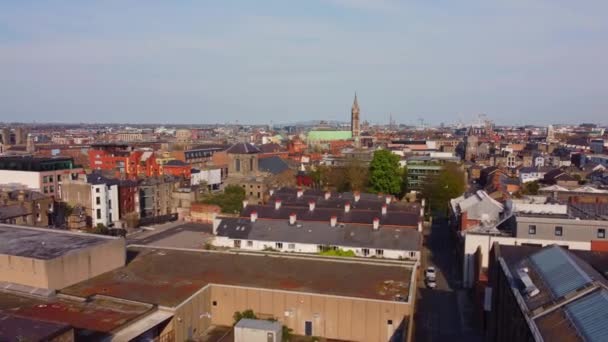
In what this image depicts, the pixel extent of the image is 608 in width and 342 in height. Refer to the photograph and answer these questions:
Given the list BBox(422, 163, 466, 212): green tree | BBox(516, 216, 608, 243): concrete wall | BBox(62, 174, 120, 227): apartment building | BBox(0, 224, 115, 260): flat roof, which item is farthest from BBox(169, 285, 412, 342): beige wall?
BBox(422, 163, 466, 212): green tree

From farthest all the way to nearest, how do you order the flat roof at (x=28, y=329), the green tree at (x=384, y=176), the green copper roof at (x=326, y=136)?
the green copper roof at (x=326, y=136)
the green tree at (x=384, y=176)
the flat roof at (x=28, y=329)

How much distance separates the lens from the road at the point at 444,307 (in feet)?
84.4

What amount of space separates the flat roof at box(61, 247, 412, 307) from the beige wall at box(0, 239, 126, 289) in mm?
454

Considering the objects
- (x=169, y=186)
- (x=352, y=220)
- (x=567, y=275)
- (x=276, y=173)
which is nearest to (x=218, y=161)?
(x=276, y=173)

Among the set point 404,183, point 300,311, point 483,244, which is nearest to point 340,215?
point 483,244

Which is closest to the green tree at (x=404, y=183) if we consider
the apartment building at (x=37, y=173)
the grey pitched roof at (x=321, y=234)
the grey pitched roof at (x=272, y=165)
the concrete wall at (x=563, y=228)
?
the grey pitched roof at (x=272, y=165)

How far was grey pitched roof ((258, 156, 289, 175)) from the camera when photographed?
240 feet

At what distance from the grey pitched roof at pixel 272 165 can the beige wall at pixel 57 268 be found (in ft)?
146

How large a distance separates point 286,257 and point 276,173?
130ft

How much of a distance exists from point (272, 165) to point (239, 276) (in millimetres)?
48500

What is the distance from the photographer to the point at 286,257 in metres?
31.8

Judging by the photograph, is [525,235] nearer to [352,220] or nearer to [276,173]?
[352,220]

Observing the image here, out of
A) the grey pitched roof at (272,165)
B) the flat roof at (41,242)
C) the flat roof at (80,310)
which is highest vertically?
the grey pitched roof at (272,165)

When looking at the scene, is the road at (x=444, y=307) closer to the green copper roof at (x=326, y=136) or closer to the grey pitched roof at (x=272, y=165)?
the grey pitched roof at (x=272, y=165)
